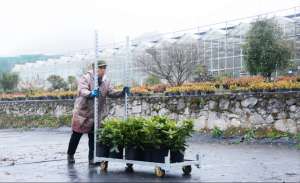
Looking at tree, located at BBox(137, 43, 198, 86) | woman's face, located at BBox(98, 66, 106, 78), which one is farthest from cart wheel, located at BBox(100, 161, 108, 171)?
tree, located at BBox(137, 43, 198, 86)

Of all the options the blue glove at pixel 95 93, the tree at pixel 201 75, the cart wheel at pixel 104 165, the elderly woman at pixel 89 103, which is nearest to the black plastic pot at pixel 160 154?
the cart wheel at pixel 104 165

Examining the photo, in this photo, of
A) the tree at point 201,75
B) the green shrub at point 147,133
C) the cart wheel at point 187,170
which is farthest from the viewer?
the tree at point 201,75

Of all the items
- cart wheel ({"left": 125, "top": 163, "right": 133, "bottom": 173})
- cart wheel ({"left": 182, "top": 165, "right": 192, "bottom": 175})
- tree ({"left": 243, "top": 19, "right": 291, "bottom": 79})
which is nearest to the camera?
cart wheel ({"left": 182, "top": 165, "right": 192, "bottom": 175})

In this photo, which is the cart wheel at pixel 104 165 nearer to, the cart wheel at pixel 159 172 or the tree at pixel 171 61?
the cart wheel at pixel 159 172

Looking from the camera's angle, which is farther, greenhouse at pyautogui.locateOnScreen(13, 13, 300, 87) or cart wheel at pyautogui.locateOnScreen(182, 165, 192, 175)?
greenhouse at pyautogui.locateOnScreen(13, 13, 300, 87)

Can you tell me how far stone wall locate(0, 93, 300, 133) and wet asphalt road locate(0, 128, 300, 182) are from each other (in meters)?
1.46

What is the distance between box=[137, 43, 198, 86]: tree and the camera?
27.1m

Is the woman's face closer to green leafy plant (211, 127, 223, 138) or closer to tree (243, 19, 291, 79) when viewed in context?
green leafy plant (211, 127, 223, 138)

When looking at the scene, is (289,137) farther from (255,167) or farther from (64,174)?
(64,174)

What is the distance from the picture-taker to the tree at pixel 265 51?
20.6 m

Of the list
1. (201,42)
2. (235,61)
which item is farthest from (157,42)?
(235,61)

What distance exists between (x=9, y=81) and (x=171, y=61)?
48.7 feet

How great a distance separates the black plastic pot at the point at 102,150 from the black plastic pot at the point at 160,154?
992 mm

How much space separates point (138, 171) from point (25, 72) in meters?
44.1
